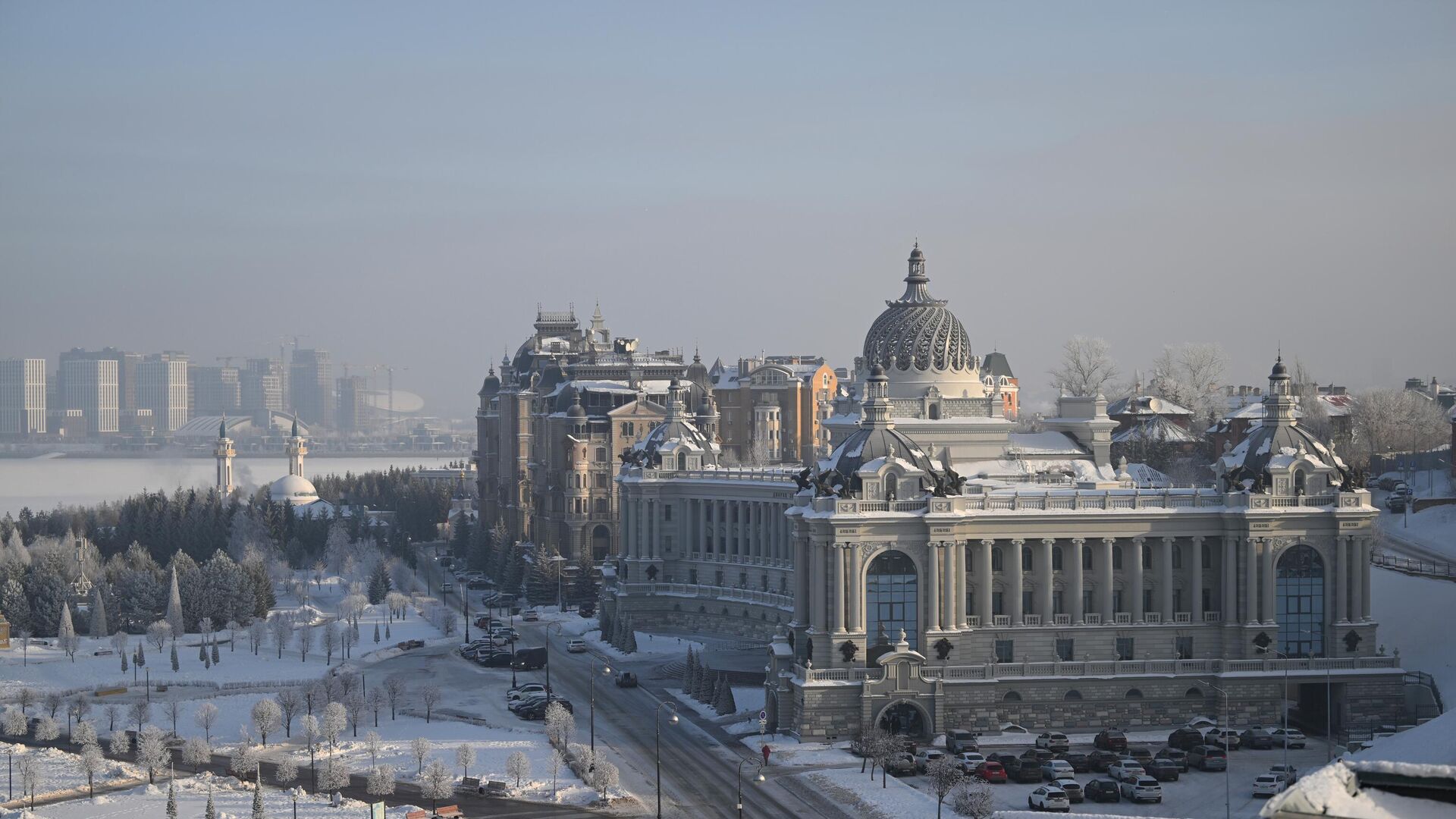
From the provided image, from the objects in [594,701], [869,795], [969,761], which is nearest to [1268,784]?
[969,761]

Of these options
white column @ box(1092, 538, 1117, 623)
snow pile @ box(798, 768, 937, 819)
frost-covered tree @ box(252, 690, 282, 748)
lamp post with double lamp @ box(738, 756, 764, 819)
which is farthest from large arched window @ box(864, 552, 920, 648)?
frost-covered tree @ box(252, 690, 282, 748)

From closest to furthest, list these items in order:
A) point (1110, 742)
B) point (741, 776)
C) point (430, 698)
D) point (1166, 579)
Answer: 1. point (741, 776)
2. point (1110, 742)
3. point (1166, 579)
4. point (430, 698)

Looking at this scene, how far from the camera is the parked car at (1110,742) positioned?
82750 mm

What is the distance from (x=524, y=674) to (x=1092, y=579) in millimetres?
32945

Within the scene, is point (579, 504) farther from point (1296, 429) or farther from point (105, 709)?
point (1296, 429)

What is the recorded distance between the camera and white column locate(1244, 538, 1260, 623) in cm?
8944

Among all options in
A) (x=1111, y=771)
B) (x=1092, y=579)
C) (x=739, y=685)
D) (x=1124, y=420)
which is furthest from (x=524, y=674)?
(x=1124, y=420)

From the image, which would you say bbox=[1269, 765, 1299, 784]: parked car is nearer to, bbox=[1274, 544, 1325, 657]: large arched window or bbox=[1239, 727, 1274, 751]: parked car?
bbox=[1239, 727, 1274, 751]: parked car

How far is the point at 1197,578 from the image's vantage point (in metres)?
90.6

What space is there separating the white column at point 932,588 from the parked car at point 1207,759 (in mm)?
12945

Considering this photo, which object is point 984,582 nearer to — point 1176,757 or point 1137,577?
point 1137,577

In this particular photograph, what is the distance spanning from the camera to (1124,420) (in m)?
165

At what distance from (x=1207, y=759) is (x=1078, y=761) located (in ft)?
16.7

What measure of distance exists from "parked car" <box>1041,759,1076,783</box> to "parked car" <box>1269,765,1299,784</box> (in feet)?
25.1
